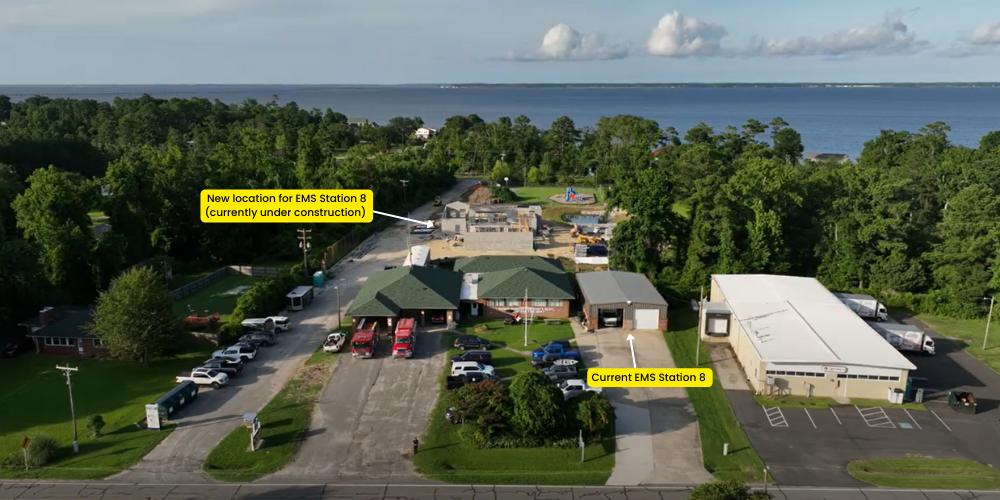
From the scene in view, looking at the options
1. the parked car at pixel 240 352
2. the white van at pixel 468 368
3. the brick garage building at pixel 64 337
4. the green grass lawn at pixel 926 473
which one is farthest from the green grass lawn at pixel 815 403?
the brick garage building at pixel 64 337

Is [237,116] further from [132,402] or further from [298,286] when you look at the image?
[132,402]

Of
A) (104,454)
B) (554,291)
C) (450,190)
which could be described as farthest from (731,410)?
(450,190)

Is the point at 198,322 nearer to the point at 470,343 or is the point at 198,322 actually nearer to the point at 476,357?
the point at 470,343

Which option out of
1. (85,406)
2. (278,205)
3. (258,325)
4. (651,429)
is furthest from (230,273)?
(651,429)

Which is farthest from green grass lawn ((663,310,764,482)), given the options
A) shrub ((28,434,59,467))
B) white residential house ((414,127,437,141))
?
white residential house ((414,127,437,141))

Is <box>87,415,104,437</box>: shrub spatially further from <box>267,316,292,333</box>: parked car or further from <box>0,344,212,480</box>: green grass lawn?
<box>267,316,292,333</box>: parked car
